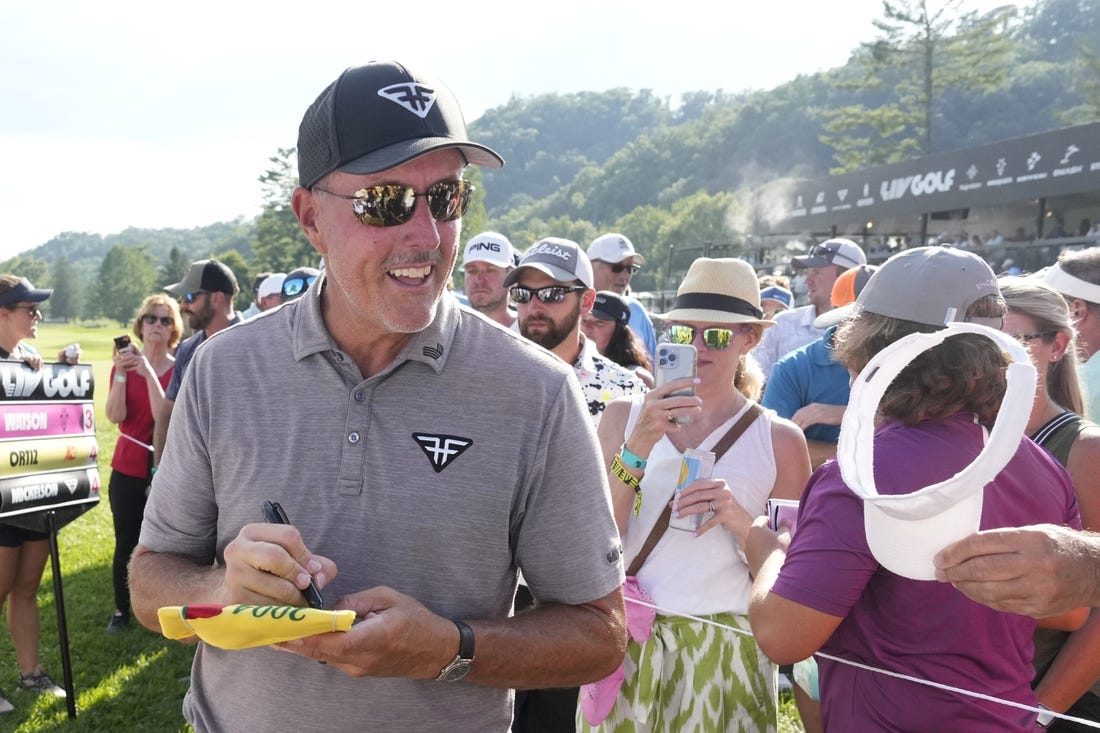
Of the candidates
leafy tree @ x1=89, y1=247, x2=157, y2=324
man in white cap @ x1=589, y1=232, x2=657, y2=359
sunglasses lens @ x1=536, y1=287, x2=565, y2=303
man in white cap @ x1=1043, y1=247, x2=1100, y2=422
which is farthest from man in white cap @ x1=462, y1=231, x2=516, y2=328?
leafy tree @ x1=89, y1=247, x2=157, y2=324

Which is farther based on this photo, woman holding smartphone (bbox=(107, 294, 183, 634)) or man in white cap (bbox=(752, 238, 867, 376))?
man in white cap (bbox=(752, 238, 867, 376))

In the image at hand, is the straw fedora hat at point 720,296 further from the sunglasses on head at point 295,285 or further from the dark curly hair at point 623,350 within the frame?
the sunglasses on head at point 295,285

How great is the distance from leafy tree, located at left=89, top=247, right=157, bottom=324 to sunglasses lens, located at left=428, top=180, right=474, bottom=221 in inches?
4455

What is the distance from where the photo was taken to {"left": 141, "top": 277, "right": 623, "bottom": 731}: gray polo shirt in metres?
1.73

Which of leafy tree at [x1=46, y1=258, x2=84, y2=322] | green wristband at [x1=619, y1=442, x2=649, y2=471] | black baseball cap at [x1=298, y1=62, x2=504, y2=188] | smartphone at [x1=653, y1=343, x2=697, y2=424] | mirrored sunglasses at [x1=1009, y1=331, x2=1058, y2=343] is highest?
Answer: black baseball cap at [x1=298, y1=62, x2=504, y2=188]

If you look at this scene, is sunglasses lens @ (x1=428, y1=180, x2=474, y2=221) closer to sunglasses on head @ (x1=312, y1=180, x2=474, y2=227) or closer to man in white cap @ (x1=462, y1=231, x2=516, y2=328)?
sunglasses on head @ (x1=312, y1=180, x2=474, y2=227)

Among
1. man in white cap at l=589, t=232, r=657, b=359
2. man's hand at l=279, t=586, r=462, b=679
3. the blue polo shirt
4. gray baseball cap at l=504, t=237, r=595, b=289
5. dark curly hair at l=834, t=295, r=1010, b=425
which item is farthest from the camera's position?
man in white cap at l=589, t=232, r=657, b=359

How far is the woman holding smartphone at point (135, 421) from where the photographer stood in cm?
613

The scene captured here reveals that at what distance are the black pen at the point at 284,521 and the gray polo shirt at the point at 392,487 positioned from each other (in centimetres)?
7

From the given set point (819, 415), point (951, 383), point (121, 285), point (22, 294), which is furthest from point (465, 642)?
point (121, 285)

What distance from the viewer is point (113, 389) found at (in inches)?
243

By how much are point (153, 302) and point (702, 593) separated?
498cm

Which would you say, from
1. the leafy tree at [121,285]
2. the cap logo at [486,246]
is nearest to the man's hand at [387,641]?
the cap logo at [486,246]

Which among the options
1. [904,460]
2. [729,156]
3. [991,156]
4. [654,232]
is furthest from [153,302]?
[729,156]
